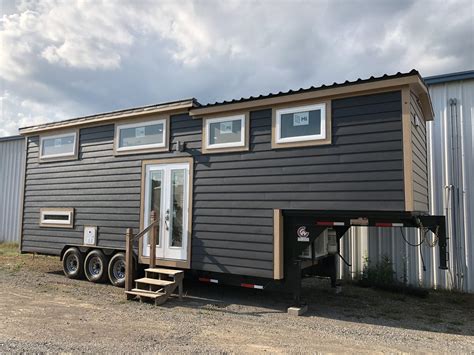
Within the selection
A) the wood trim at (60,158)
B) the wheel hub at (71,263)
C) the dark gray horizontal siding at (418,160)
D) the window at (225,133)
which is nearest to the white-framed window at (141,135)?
the window at (225,133)

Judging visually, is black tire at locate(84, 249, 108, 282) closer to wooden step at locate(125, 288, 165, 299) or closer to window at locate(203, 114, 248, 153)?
wooden step at locate(125, 288, 165, 299)

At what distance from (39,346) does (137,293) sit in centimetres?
233

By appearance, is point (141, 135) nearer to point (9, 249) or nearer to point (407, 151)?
point (407, 151)

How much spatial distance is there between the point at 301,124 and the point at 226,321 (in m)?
3.31

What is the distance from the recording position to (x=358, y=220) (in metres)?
5.54

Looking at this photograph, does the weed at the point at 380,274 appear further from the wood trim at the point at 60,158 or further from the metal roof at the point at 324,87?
the wood trim at the point at 60,158

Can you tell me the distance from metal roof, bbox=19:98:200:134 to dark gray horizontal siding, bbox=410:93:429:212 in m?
3.85

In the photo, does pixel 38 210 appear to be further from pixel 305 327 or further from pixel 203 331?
pixel 305 327

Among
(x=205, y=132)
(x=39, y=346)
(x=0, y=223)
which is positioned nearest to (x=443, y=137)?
(x=205, y=132)

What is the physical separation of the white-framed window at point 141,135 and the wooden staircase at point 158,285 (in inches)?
99.4

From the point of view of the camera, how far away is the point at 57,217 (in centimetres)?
883

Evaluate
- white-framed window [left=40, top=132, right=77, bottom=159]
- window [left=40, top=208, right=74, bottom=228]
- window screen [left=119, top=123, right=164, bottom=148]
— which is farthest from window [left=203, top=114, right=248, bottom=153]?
window [left=40, top=208, right=74, bottom=228]

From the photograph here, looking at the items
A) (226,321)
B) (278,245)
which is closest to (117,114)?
(278,245)

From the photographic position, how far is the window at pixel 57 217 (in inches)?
338
